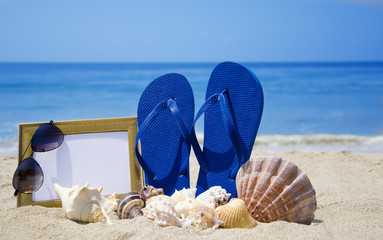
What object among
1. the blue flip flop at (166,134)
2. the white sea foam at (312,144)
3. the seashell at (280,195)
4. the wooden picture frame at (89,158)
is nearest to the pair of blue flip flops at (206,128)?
the blue flip flop at (166,134)

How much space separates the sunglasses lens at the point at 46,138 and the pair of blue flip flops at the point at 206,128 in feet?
1.64

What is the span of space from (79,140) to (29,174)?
35 centimetres

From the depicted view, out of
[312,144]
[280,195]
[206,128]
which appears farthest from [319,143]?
[280,195]

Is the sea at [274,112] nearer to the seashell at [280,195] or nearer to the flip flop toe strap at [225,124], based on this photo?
the flip flop toe strap at [225,124]

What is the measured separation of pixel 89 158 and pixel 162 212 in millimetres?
781

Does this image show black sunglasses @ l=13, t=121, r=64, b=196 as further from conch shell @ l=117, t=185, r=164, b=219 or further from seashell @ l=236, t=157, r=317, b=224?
seashell @ l=236, t=157, r=317, b=224

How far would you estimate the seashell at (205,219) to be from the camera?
1851mm

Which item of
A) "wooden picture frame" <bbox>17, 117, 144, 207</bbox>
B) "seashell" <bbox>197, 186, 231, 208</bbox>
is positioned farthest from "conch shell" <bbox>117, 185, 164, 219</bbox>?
"wooden picture frame" <bbox>17, 117, 144, 207</bbox>

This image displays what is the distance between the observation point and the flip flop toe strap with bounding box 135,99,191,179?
2352mm

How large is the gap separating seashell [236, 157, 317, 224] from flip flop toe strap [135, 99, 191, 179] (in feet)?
1.77

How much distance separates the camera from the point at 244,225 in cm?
186

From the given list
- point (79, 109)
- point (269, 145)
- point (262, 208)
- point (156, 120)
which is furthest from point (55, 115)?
point (262, 208)

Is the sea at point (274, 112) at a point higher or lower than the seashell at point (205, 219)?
lower

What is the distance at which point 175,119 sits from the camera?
2.36m
